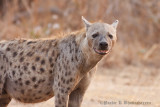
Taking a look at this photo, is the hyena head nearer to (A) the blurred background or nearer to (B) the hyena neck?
(B) the hyena neck

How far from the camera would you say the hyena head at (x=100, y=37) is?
4.16 m

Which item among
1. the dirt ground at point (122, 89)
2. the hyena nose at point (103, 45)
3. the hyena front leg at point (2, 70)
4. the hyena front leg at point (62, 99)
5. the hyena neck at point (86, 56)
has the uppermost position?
the hyena nose at point (103, 45)

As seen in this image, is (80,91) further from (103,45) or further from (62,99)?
(103,45)

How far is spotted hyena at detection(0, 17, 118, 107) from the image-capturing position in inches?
170

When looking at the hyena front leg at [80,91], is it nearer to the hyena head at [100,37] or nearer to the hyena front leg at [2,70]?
the hyena head at [100,37]

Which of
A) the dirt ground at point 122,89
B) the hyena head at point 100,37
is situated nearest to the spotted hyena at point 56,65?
the hyena head at point 100,37

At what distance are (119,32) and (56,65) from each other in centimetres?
842

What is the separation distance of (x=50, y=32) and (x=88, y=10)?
1.65 metres

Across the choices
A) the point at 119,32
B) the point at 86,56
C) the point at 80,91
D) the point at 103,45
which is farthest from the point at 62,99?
the point at 119,32

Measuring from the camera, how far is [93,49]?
4227mm

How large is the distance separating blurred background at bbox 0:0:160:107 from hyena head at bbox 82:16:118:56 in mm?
1756

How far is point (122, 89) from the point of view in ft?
24.2

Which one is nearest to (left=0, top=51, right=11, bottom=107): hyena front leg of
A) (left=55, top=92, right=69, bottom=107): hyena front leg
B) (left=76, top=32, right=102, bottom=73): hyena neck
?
(left=55, top=92, right=69, bottom=107): hyena front leg

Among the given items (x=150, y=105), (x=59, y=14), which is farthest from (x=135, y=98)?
(x=59, y=14)
